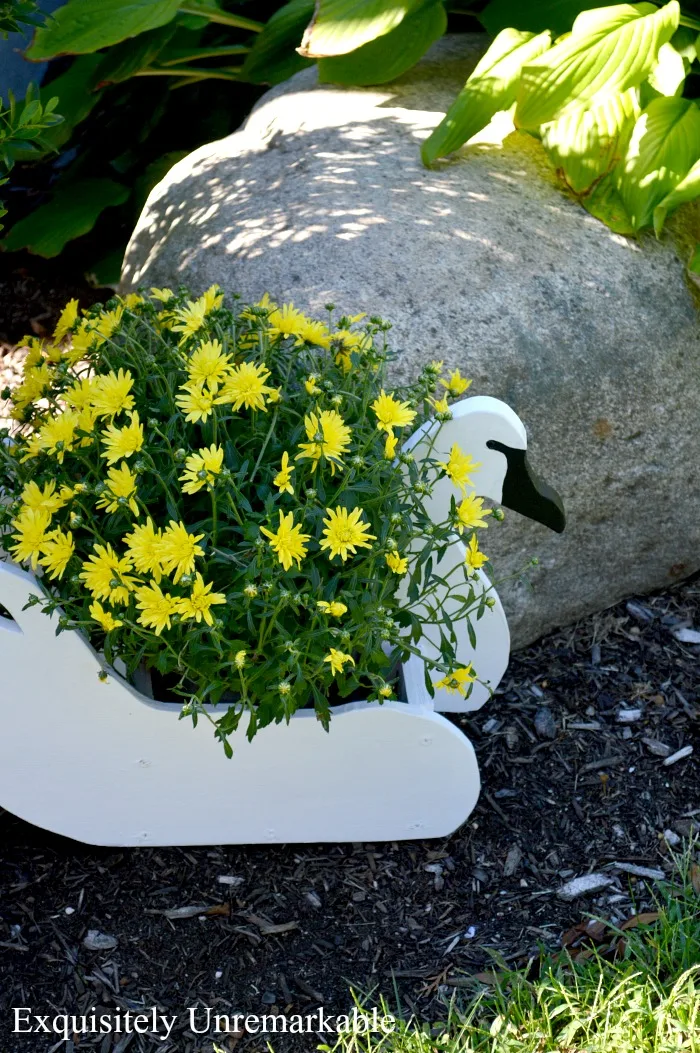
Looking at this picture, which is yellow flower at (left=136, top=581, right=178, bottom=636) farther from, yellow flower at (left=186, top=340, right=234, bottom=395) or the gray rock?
the gray rock

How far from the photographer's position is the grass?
5.62ft

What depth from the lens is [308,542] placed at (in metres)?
1.72

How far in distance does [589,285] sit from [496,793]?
46.7 inches

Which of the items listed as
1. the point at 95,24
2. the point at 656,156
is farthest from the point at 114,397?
the point at 95,24

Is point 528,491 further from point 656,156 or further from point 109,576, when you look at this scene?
point 656,156

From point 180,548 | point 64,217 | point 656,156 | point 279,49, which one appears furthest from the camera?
point 64,217

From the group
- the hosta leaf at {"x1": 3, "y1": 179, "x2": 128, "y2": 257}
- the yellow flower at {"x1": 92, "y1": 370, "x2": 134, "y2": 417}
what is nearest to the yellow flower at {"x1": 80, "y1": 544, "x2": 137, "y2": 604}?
the yellow flower at {"x1": 92, "y1": 370, "x2": 134, "y2": 417}

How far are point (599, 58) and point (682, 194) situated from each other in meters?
0.41

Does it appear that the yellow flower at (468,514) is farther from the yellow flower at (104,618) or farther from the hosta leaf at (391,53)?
the hosta leaf at (391,53)

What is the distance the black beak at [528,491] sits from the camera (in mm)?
1948

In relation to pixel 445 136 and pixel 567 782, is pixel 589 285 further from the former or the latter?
pixel 567 782

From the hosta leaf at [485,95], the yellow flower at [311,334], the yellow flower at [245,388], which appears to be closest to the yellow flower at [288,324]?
the yellow flower at [311,334]

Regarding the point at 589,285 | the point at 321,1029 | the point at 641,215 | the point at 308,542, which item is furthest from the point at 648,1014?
the point at 641,215

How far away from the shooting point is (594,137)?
2.50 meters
